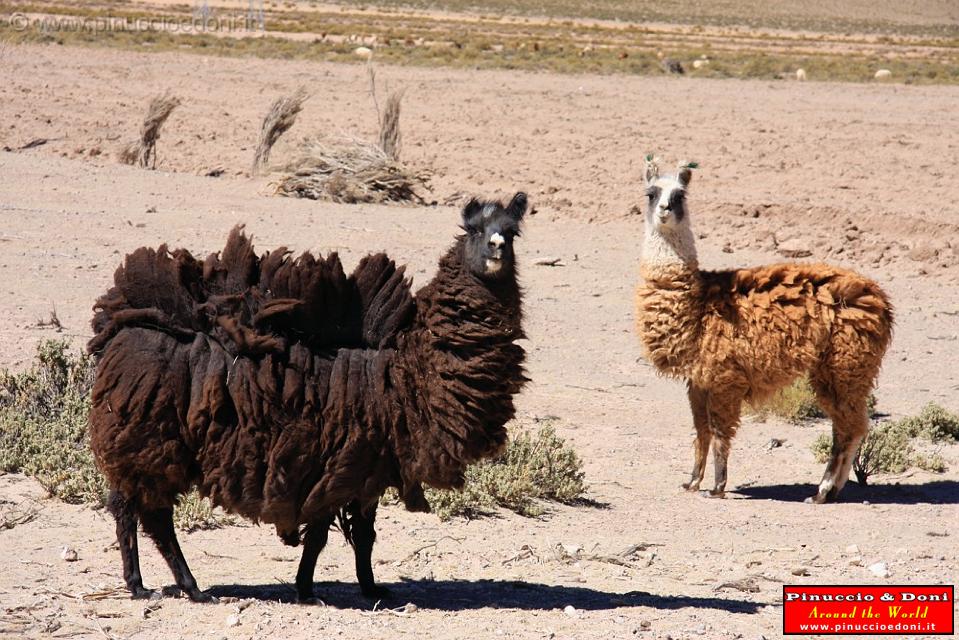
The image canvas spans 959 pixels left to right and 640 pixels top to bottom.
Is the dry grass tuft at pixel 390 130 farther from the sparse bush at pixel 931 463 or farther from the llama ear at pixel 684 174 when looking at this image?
the sparse bush at pixel 931 463

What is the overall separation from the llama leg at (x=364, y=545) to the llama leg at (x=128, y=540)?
1097mm

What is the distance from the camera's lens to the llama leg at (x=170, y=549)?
679 centimetres

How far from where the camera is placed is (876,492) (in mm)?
10547

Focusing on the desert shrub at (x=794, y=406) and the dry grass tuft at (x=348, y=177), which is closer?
the desert shrub at (x=794, y=406)

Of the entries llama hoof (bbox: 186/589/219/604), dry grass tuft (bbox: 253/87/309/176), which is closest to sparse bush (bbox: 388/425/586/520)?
llama hoof (bbox: 186/589/219/604)

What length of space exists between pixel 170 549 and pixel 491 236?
2349 mm

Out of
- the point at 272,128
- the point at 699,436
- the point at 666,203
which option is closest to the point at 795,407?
the point at 699,436

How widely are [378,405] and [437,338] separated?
0.47 meters

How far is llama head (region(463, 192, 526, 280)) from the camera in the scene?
6.64 m

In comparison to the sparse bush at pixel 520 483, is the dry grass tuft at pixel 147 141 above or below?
above

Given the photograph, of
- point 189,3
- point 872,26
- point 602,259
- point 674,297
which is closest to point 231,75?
point 602,259

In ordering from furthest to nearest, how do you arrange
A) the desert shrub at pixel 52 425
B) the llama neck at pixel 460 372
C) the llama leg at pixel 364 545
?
the desert shrub at pixel 52 425 → the llama leg at pixel 364 545 → the llama neck at pixel 460 372

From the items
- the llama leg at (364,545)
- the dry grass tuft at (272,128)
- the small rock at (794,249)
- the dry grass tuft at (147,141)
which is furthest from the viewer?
the dry grass tuft at (147,141)

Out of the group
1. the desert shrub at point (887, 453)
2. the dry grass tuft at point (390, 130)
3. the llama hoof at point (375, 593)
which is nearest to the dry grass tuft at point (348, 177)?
the dry grass tuft at point (390, 130)
